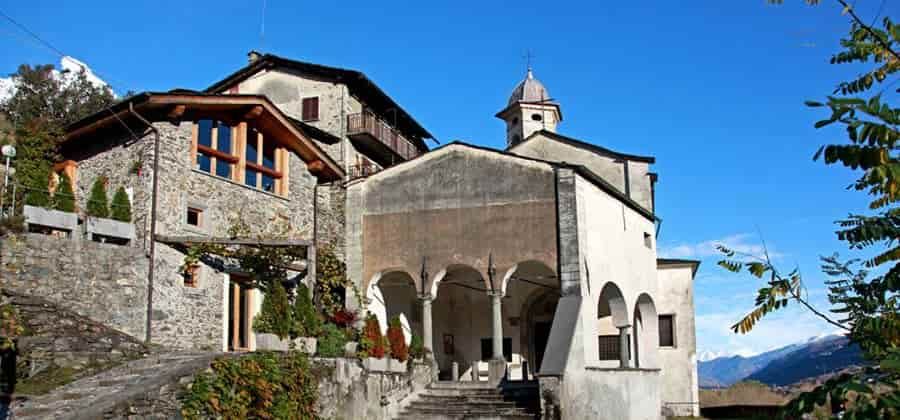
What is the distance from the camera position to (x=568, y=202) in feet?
63.2

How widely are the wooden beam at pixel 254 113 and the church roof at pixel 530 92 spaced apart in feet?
48.4

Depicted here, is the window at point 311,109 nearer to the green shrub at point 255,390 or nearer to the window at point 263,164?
the window at point 263,164

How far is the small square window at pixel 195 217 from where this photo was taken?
1836 cm

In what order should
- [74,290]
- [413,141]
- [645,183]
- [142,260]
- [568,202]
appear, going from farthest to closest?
[413,141] < [645,183] < [568,202] < [142,260] < [74,290]

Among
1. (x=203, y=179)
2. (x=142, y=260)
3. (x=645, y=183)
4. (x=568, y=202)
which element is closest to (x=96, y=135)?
(x=203, y=179)

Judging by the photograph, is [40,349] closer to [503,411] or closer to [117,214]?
[117,214]

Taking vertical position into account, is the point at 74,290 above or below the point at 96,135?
below

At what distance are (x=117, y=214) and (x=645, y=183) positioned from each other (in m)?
16.7

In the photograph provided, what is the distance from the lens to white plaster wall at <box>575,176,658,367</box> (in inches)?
756

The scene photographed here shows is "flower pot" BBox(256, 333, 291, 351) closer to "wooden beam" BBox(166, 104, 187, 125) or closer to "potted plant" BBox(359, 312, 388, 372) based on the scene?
"potted plant" BBox(359, 312, 388, 372)

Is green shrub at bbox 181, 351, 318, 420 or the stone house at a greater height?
the stone house

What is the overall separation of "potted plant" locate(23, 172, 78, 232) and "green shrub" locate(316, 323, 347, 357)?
5305 millimetres

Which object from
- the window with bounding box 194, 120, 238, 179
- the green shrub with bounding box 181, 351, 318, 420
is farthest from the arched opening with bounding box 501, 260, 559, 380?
the green shrub with bounding box 181, 351, 318, 420

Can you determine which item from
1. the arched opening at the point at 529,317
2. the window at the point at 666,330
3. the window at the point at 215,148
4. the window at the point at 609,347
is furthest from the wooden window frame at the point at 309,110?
the window at the point at 666,330
